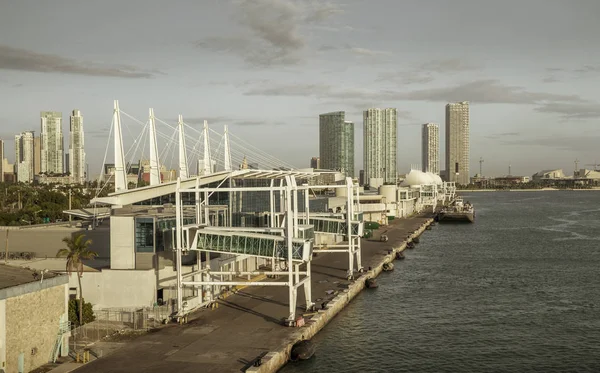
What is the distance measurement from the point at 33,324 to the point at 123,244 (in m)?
12.9

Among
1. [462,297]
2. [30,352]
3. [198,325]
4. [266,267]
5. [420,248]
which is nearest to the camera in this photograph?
[30,352]

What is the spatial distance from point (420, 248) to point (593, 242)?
28068mm

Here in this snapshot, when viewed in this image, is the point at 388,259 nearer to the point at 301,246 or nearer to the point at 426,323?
the point at 426,323

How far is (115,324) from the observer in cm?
3772

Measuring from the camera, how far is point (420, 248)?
92250 mm

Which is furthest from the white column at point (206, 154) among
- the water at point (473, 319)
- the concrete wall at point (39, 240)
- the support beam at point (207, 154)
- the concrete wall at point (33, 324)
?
the concrete wall at point (33, 324)

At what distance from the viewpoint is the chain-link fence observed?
1368 inches

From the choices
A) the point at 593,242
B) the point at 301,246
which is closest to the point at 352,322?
the point at 301,246

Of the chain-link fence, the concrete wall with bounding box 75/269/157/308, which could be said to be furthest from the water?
the concrete wall with bounding box 75/269/157/308

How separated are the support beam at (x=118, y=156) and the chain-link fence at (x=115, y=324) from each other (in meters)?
10.1

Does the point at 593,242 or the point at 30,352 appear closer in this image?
the point at 30,352

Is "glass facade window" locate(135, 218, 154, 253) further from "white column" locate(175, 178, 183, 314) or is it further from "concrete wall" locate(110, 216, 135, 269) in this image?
"white column" locate(175, 178, 183, 314)

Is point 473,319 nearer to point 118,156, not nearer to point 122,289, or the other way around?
point 122,289

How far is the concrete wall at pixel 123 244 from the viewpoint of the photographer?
42688 mm
